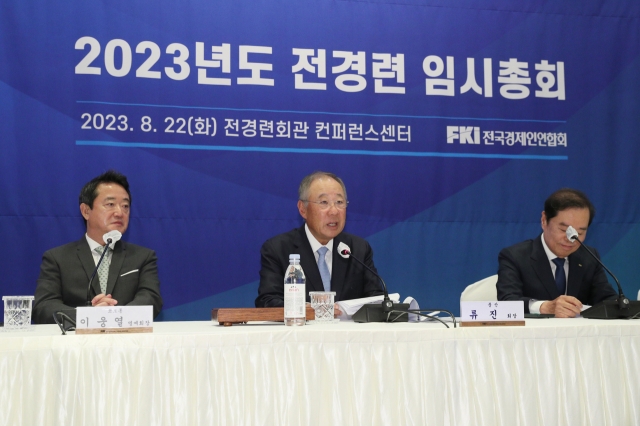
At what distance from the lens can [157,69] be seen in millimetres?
3934

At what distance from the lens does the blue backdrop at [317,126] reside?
3.79 m

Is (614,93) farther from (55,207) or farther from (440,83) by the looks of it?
(55,207)

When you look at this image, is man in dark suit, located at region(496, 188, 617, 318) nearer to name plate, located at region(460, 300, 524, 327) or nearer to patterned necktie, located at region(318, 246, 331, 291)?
patterned necktie, located at region(318, 246, 331, 291)

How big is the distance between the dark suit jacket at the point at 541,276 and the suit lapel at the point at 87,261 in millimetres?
1924

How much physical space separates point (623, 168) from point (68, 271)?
11.2 feet

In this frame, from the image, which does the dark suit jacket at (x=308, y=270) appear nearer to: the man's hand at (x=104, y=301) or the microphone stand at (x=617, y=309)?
the man's hand at (x=104, y=301)

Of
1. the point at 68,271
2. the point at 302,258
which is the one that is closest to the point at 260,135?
the point at 302,258

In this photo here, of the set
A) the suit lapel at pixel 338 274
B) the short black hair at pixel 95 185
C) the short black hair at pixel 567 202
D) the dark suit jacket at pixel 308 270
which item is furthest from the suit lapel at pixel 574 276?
the short black hair at pixel 95 185

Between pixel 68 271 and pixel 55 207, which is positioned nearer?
pixel 68 271

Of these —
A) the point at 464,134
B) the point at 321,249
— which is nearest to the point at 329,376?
the point at 321,249

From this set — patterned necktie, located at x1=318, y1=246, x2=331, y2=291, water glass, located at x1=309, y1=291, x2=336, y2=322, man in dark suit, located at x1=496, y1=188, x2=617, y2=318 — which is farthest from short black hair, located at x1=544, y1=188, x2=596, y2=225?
water glass, located at x1=309, y1=291, x2=336, y2=322

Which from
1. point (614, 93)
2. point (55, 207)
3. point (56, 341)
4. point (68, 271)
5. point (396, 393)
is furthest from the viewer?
point (614, 93)

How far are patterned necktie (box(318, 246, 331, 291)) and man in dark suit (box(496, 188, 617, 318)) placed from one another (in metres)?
0.82

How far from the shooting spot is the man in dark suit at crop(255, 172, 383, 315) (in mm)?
3176
